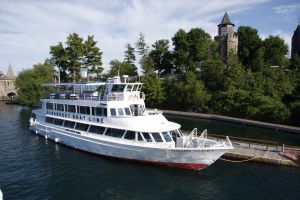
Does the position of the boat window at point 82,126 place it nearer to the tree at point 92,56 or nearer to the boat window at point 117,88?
the boat window at point 117,88

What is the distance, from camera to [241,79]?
64.8 meters

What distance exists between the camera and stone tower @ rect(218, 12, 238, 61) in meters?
81.8

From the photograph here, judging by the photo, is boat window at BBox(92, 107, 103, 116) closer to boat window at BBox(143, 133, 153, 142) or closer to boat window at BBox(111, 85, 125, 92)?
boat window at BBox(111, 85, 125, 92)

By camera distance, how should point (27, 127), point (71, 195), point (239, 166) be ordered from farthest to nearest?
1. point (27, 127)
2. point (239, 166)
3. point (71, 195)

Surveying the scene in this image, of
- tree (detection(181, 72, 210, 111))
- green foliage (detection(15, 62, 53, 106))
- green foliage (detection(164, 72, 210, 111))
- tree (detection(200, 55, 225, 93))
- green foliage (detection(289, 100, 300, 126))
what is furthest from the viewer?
green foliage (detection(15, 62, 53, 106))

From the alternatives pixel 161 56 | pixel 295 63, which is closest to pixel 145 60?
pixel 161 56

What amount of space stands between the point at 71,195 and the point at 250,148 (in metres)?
18.8

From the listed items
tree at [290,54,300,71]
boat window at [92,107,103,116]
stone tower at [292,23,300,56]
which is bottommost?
boat window at [92,107,103,116]

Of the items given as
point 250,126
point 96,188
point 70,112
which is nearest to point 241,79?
point 250,126

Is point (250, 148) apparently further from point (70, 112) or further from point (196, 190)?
point (70, 112)

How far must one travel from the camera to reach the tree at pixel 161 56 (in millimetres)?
91438

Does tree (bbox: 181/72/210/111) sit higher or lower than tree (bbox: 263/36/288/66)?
lower

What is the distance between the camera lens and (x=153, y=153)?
2566 cm

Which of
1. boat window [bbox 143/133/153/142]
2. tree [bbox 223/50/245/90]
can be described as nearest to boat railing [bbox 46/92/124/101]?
boat window [bbox 143/133/153/142]
